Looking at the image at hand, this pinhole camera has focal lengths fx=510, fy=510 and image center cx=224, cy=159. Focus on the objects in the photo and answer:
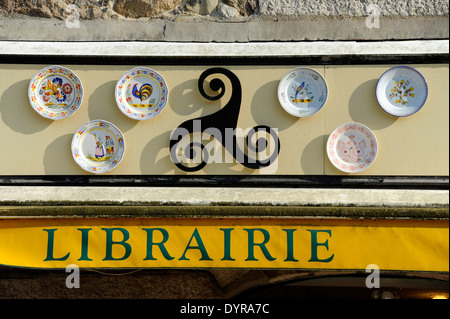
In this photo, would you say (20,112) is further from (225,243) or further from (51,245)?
(225,243)

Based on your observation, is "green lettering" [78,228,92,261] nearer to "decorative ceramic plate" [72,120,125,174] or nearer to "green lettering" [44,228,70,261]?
"green lettering" [44,228,70,261]

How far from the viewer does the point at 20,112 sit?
3814 mm

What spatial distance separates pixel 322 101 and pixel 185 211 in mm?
1283

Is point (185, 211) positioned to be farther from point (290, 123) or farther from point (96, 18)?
point (96, 18)

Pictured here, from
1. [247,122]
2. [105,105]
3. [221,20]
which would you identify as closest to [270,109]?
[247,122]

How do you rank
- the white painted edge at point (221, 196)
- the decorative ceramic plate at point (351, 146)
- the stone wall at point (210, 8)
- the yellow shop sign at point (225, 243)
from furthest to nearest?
the stone wall at point (210, 8), the decorative ceramic plate at point (351, 146), the white painted edge at point (221, 196), the yellow shop sign at point (225, 243)

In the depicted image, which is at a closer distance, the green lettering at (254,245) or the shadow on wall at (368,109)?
the green lettering at (254,245)

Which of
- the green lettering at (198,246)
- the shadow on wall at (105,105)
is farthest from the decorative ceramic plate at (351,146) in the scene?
the shadow on wall at (105,105)

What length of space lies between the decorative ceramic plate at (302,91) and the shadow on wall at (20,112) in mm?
1763

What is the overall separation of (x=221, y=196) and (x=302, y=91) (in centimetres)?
98

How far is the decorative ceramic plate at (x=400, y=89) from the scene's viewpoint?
12.2 ft

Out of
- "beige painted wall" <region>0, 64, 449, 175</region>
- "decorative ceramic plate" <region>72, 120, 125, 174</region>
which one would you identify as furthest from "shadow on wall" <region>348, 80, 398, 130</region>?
"decorative ceramic plate" <region>72, 120, 125, 174</region>

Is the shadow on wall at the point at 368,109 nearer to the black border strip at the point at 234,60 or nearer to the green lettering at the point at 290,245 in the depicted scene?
the black border strip at the point at 234,60

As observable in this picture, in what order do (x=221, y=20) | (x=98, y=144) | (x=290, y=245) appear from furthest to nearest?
(x=221, y=20) → (x=98, y=144) → (x=290, y=245)
